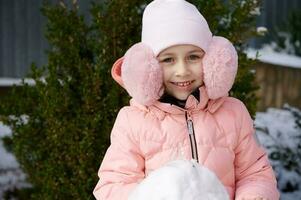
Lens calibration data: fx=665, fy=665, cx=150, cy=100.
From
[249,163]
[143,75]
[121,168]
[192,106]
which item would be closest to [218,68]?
[192,106]

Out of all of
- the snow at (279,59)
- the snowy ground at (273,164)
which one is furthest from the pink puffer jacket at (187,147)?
the snow at (279,59)

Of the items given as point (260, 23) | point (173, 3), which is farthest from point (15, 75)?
point (173, 3)

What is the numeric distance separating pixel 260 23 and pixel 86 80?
22.1ft

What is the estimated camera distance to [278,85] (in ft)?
26.9

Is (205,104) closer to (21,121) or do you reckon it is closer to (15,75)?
(21,121)

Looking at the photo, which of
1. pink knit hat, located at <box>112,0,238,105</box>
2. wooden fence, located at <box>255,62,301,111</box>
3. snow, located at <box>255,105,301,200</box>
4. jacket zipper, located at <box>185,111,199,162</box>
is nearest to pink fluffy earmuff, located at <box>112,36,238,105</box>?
pink knit hat, located at <box>112,0,238,105</box>

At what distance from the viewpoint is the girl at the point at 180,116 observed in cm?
261

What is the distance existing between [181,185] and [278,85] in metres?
6.16

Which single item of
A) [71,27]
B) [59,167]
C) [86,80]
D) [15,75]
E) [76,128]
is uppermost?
[71,27]

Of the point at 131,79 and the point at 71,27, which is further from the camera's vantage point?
the point at 71,27

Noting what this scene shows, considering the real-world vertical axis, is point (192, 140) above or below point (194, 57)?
below

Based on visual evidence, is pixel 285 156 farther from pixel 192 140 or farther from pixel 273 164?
pixel 192 140

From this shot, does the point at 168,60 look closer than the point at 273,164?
Yes

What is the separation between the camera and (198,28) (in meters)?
2.65
